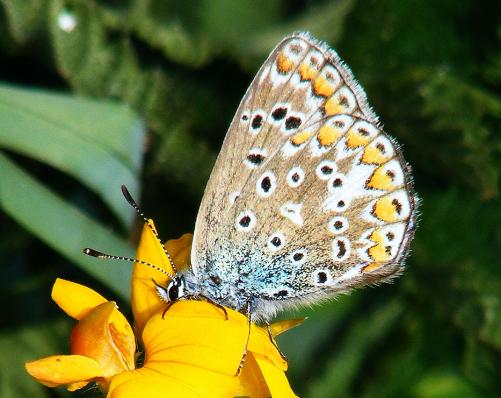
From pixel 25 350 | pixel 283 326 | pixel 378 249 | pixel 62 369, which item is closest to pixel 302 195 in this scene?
pixel 378 249

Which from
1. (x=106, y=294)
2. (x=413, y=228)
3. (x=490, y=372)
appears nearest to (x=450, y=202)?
(x=490, y=372)

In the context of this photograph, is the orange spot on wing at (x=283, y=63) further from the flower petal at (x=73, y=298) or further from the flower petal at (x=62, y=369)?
the flower petal at (x=62, y=369)

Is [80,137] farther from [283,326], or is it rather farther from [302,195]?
[283,326]

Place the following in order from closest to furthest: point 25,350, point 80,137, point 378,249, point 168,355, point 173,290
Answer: point 168,355
point 173,290
point 378,249
point 80,137
point 25,350

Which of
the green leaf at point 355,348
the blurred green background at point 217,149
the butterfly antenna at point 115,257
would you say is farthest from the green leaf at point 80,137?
the green leaf at point 355,348

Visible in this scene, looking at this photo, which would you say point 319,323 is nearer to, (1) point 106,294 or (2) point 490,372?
(2) point 490,372
